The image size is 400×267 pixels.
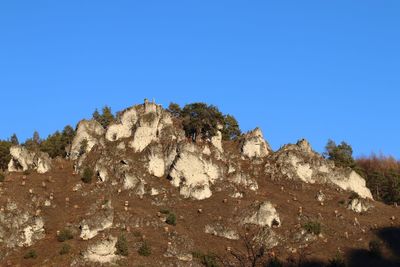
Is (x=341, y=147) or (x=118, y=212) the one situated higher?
(x=341, y=147)

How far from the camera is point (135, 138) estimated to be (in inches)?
4513

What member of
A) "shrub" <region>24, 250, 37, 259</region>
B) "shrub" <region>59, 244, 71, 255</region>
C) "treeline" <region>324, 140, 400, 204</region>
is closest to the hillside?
"shrub" <region>24, 250, 37, 259</region>

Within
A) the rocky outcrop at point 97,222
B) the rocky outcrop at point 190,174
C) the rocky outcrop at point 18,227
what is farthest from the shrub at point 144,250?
the rocky outcrop at point 190,174

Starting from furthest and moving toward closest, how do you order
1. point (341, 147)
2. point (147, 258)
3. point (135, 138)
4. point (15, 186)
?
point (341, 147), point (135, 138), point (15, 186), point (147, 258)

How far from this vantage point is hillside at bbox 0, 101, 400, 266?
278ft

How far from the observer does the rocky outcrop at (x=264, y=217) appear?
96.9 metres

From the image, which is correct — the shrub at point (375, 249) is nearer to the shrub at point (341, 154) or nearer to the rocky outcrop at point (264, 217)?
the rocky outcrop at point (264, 217)

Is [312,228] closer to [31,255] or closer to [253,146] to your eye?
[253,146]

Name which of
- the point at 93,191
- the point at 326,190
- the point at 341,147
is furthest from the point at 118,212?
the point at 341,147

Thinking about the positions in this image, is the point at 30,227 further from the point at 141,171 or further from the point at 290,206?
the point at 290,206

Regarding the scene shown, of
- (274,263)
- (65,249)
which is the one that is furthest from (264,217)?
(65,249)

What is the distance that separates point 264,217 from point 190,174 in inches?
663

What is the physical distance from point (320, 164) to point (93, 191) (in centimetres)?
4727

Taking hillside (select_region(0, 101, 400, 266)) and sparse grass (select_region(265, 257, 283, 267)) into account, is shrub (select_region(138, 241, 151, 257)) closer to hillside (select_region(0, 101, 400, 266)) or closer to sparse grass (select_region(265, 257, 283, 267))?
hillside (select_region(0, 101, 400, 266))
